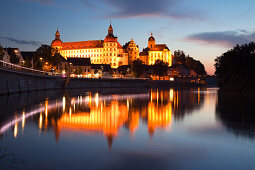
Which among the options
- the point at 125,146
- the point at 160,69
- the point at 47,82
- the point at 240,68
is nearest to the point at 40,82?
the point at 47,82

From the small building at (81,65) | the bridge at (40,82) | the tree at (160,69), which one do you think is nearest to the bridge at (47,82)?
the bridge at (40,82)

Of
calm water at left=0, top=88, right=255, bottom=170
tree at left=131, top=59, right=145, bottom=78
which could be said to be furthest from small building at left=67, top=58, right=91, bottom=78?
calm water at left=0, top=88, right=255, bottom=170

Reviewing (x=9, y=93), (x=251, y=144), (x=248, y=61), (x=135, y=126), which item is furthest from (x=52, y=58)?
(x=251, y=144)

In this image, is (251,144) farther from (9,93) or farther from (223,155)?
(9,93)

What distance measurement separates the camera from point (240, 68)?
62.8 meters

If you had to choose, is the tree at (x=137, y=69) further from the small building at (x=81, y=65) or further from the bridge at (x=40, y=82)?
the bridge at (x=40, y=82)

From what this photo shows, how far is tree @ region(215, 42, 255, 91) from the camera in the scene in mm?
62094

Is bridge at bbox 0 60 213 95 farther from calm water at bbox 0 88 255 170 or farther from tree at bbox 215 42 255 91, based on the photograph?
tree at bbox 215 42 255 91

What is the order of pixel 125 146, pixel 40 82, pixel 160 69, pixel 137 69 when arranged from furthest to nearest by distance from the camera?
pixel 137 69 → pixel 160 69 → pixel 40 82 → pixel 125 146

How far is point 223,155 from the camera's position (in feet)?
36.6

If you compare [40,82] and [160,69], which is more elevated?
[160,69]

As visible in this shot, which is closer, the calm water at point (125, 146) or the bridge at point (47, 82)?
the calm water at point (125, 146)

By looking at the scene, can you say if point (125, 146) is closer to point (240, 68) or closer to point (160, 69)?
point (240, 68)

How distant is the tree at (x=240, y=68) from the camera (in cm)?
6209
